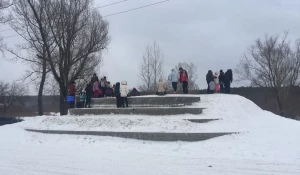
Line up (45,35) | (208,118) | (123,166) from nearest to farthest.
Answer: (123,166), (208,118), (45,35)

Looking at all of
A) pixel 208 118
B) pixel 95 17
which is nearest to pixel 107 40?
pixel 95 17

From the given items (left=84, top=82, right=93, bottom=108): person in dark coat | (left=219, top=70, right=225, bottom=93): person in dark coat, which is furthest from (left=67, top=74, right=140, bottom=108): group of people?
(left=219, top=70, right=225, bottom=93): person in dark coat

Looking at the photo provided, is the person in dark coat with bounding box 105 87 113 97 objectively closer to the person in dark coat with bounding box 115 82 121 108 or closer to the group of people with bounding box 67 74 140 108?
the group of people with bounding box 67 74 140 108

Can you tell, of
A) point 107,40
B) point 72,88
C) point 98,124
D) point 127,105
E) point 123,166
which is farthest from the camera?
point 107,40

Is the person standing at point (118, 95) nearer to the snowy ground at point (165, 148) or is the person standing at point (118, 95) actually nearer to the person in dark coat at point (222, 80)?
the snowy ground at point (165, 148)

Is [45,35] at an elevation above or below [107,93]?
above

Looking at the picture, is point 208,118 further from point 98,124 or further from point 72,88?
point 72,88

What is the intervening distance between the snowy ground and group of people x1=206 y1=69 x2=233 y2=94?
214 centimetres

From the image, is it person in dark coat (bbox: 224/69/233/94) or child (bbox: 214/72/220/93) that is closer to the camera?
person in dark coat (bbox: 224/69/233/94)

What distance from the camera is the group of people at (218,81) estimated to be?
20587 mm

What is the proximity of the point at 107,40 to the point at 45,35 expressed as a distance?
5409 mm

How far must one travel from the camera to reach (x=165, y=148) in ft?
42.0

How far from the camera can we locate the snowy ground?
9594 mm

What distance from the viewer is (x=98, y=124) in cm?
1650
